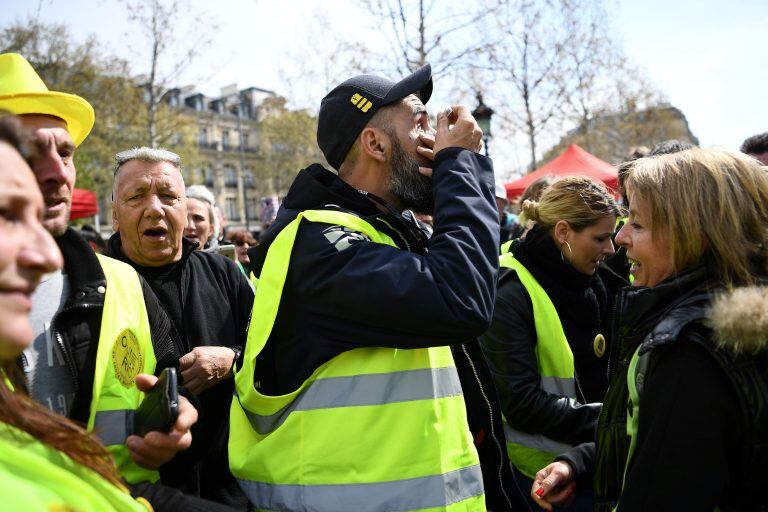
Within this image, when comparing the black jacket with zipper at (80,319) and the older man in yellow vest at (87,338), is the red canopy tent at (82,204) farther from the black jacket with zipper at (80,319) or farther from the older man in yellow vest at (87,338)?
the black jacket with zipper at (80,319)

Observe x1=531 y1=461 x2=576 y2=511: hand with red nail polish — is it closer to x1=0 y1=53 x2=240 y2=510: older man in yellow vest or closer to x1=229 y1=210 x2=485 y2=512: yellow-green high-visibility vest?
x1=229 y1=210 x2=485 y2=512: yellow-green high-visibility vest

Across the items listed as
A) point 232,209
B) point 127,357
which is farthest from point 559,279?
point 232,209

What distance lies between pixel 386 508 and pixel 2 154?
130cm

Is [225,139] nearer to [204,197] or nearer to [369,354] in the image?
[204,197]

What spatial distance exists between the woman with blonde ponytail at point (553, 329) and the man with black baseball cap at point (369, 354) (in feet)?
2.93

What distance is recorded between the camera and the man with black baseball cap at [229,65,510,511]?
67.3 inches

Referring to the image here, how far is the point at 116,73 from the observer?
2281 centimetres

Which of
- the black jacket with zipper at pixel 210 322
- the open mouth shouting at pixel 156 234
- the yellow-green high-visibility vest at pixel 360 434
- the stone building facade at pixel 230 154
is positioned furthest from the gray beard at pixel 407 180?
the stone building facade at pixel 230 154

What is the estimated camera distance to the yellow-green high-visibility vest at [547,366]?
2.78m

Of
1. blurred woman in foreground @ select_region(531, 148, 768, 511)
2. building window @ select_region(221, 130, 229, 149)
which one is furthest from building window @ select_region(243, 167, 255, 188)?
blurred woman in foreground @ select_region(531, 148, 768, 511)

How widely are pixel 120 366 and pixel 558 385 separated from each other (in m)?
1.88

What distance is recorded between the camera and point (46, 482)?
0.98 m

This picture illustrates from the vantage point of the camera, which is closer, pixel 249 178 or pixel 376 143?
pixel 376 143

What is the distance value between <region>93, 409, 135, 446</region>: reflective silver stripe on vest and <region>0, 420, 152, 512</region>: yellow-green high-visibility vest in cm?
73
